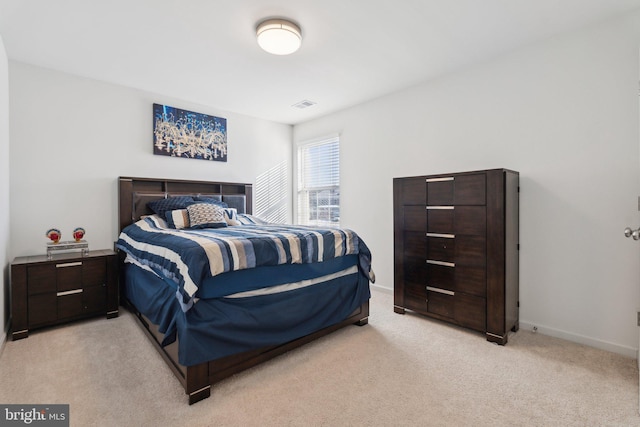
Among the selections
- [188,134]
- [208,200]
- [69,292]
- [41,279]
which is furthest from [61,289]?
[188,134]

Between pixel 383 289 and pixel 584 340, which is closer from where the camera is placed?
pixel 584 340

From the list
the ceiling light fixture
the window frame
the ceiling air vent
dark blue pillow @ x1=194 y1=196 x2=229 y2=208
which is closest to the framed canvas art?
dark blue pillow @ x1=194 y1=196 x2=229 y2=208

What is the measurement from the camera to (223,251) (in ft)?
6.04

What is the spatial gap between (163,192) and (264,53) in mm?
2056

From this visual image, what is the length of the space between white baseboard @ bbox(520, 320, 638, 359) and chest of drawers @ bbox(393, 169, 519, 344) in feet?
0.54

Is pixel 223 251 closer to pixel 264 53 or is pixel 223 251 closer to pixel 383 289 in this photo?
pixel 264 53

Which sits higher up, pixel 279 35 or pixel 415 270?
pixel 279 35

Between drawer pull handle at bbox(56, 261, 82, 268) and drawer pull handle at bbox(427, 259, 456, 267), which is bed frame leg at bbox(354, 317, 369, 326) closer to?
drawer pull handle at bbox(427, 259, 456, 267)

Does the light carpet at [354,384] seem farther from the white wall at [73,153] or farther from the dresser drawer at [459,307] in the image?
the white wall at [73,153]

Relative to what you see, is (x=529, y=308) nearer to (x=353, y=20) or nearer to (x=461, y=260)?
(x=461, y=260)

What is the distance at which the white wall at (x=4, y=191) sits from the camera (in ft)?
7.91

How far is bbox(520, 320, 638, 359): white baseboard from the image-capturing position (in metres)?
2.20

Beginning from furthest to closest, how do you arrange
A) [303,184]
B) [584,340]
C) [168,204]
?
[303,184]
[168,204]
[584,340]

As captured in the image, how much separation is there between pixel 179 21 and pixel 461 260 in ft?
9.60
